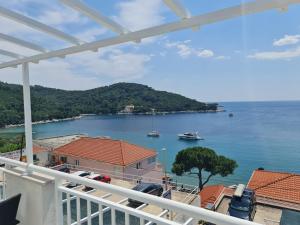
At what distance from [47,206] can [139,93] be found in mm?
53288

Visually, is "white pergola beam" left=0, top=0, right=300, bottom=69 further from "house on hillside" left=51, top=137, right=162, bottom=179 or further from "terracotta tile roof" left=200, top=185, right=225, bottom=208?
"house on hillside" left=51, top=137, right=162, bottom=179

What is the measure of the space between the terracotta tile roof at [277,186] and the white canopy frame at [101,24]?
14.0m

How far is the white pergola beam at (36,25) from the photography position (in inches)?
77.0

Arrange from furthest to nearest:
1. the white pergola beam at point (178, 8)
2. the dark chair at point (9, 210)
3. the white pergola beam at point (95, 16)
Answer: the dark chair at point (9, 210) → the white pergola beam at point (95, 16) → the white pergola beam at point (178, 8)

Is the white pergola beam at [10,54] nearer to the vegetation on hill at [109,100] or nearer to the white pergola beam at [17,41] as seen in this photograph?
the white pergola beam at [17,41]

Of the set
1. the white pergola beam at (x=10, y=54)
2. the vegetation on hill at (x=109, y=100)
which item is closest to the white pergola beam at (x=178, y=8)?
the white pergola beam at (x=10, y=54)

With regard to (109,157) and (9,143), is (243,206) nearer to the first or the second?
(109,157)

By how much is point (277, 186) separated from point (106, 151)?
1199cm

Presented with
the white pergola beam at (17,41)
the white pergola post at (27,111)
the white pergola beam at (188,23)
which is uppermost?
the white pergola beam at (17,41)

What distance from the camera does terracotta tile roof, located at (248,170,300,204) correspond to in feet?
45.6

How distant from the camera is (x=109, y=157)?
1895 centimetres

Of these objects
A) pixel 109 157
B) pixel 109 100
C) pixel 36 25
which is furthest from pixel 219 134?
pixel 36 25

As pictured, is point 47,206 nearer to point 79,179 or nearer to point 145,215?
point 79,179

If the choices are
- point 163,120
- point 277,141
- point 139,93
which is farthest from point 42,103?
point 163,120
